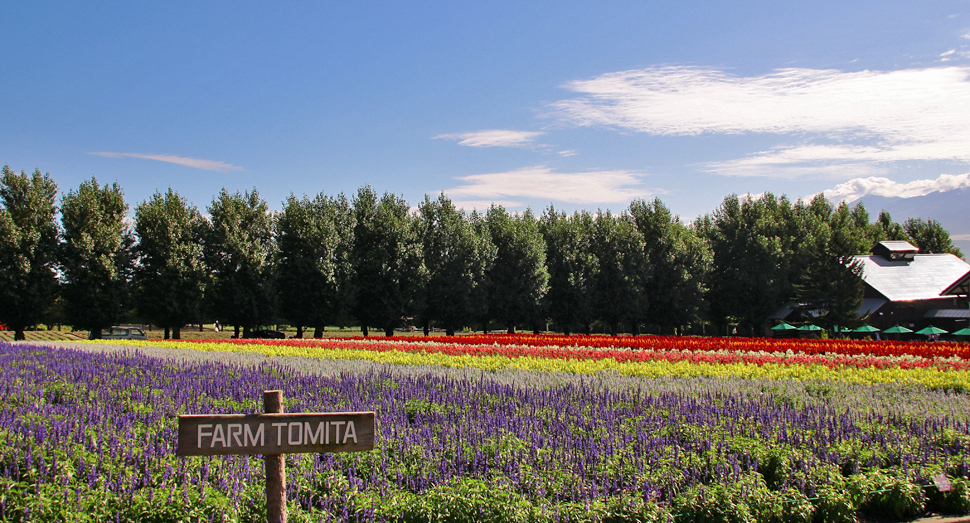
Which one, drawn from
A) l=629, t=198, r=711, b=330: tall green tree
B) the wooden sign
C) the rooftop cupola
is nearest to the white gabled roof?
the rooftop cupola

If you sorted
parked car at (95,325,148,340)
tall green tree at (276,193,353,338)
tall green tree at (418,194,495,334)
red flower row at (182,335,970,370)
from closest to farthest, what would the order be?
red flower row at (182,335,970,370) → parked car at (95,325,148,340) → tall green tree at (276,193,353,338) → tall green tree at (418,194,495,334)

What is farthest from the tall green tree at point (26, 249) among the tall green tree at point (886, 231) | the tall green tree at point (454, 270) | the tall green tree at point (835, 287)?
the tall green tree at point (886, 231)

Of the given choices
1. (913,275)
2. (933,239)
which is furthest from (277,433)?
(933,239)

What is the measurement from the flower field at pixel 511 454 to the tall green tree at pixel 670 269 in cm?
3900

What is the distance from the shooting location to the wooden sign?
3.69 m

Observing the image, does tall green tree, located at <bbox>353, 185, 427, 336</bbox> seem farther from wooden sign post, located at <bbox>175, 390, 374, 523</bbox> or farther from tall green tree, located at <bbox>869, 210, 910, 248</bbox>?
tall green tree, located at <bbox>869, 210, 910, 248</bbox>

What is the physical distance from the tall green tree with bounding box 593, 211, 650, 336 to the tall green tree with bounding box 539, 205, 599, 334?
3.30ft

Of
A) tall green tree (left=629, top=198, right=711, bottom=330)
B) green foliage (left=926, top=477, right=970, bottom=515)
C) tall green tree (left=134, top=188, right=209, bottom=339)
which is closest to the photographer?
green foliage (left=926, top=477, right=970, bottom=515)

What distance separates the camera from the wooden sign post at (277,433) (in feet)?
12.1

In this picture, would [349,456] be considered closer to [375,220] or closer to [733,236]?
[375,220]

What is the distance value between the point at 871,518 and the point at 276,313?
130 feet

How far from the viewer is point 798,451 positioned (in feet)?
21.1

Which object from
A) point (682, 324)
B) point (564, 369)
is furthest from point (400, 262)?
point (564, 369)

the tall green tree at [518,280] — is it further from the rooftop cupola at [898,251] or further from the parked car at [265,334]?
the rooftop cupola at [898,251]
